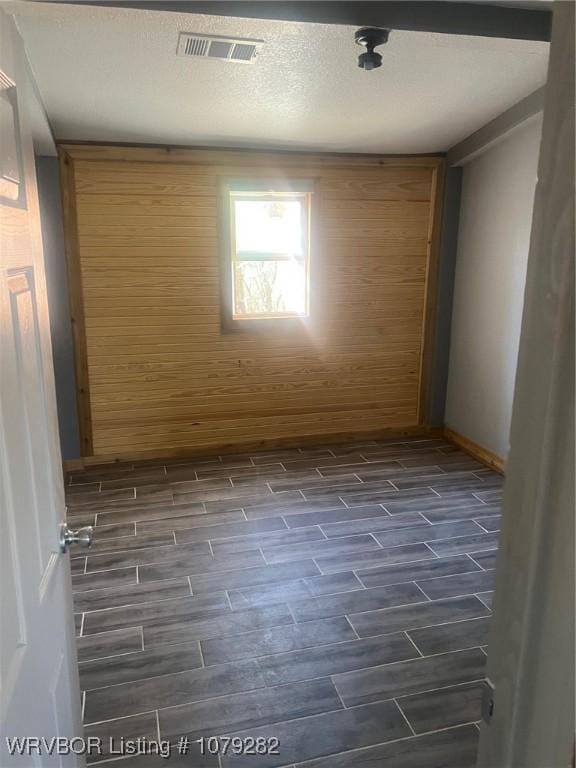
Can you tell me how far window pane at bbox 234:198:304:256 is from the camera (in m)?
4.12

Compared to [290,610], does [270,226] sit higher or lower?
higher

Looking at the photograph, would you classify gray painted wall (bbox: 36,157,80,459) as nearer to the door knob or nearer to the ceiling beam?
the ceiling beam

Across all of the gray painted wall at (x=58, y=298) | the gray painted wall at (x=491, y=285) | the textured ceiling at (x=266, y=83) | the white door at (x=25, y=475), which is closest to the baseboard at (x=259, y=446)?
the gray painted wall at (x=58, y=298)

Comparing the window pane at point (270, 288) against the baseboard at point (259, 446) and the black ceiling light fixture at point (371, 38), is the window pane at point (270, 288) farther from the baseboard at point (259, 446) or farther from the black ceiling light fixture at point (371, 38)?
the black ceiling light fixture at point (371, 38)

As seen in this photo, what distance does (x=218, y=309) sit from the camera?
4109mm

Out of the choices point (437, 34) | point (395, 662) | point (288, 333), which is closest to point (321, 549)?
point (395, 662)

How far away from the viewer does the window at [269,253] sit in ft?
13.4

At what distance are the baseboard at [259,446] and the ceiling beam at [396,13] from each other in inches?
123

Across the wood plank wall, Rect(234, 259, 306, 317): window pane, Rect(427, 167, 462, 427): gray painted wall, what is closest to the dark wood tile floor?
the wood plank wall

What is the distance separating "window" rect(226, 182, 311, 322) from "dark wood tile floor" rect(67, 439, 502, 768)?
4.33 feet

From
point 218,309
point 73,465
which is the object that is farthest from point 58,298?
point 73,465

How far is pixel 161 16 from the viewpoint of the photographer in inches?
71.6

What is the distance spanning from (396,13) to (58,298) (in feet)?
9.31

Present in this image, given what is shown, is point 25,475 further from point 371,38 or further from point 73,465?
point 73,465
